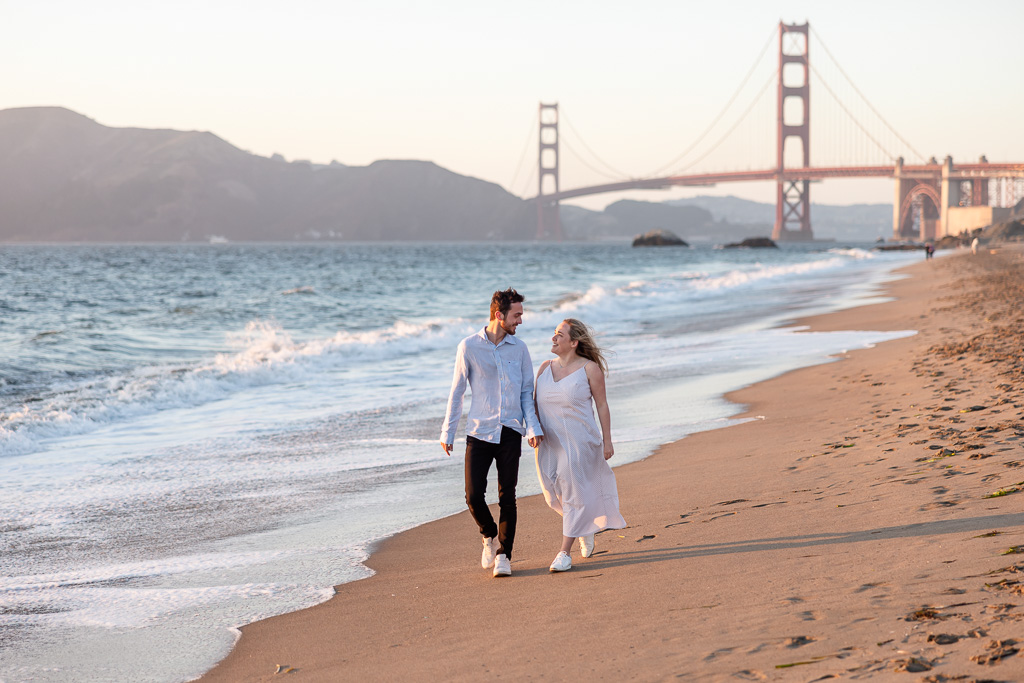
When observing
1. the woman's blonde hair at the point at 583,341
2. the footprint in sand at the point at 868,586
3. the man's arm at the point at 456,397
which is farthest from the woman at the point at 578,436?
the footprint in sand at the point at 868,586

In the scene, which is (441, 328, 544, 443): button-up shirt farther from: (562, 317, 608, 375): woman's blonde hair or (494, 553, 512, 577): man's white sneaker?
(494, 553, 512, 577): man's white sneaker

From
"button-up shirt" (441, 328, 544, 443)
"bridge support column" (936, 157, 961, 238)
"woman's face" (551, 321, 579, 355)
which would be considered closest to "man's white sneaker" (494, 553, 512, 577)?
"button-up shirt" (441, 328, 544, 443)

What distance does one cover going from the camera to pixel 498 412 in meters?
3.75

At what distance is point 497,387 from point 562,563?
75cm

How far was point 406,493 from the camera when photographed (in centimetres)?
510

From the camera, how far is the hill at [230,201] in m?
144

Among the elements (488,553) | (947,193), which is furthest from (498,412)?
(947,193)

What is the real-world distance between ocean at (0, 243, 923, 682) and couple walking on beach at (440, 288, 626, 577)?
0.41 m

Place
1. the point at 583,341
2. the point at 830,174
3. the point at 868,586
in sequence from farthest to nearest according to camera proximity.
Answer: the point at 830,174 < the point at 583,341 < the point at 868,586

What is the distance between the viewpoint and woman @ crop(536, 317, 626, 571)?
3.71 metres

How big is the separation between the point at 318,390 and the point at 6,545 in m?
5.55

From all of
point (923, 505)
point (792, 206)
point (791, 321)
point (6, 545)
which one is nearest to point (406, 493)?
point (6, 545)

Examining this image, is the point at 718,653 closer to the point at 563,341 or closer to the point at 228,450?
the point at 563,341

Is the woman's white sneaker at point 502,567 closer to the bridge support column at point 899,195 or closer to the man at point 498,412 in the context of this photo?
the man at point 498,412
